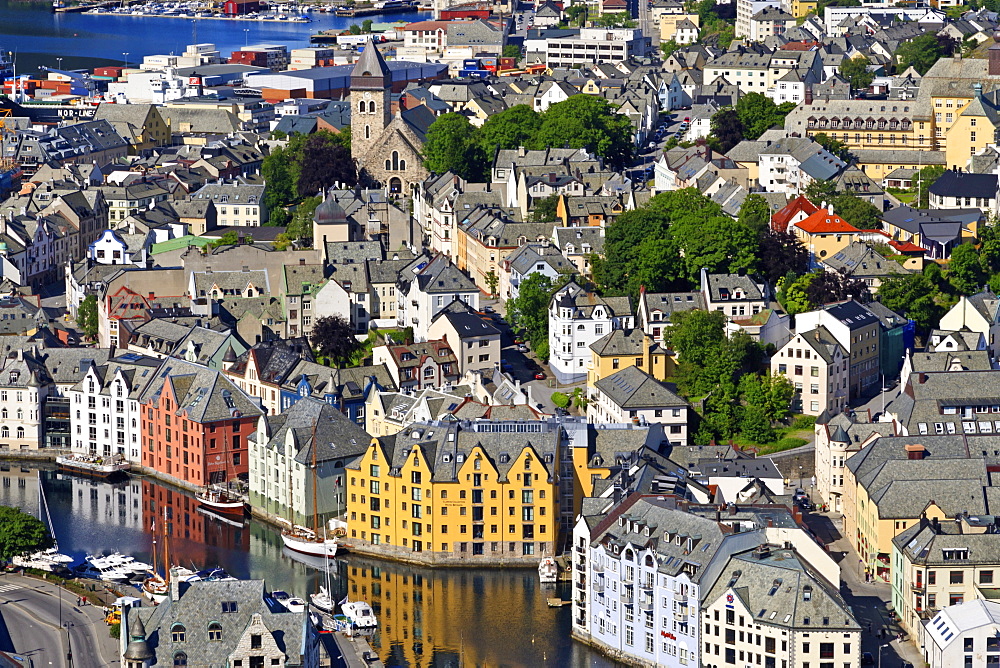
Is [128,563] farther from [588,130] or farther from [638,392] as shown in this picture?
[588,130]

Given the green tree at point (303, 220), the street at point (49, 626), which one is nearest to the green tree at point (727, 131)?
the green tree at point (303, 220)

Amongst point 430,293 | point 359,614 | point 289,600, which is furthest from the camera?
point 430,293

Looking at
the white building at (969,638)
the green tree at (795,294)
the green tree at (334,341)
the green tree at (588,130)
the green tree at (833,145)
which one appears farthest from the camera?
the green tree at (588,130)

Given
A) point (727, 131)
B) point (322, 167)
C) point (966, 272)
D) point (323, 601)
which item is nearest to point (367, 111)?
point (322, 167)

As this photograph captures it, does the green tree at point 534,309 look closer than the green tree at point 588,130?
Yes

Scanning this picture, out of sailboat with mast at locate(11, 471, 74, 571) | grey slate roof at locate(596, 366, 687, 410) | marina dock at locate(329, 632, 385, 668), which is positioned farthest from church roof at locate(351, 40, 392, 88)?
marina dock at locate(329, 632, 385, 668)

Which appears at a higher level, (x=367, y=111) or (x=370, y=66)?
(x=370, y=66)

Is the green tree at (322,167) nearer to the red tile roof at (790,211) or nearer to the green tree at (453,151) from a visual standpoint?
the green tree at (453,151)
